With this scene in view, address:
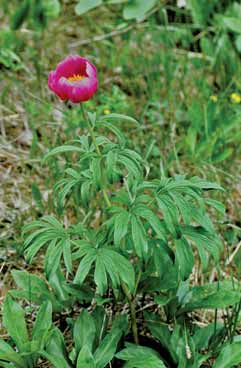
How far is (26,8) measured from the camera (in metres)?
2.94

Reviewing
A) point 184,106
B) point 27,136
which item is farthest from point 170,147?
point 27,136

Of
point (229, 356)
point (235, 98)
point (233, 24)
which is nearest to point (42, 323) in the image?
point (229, 356)

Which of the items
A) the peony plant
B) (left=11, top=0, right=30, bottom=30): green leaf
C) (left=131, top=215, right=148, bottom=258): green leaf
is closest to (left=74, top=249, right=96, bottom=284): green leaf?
the peony plant

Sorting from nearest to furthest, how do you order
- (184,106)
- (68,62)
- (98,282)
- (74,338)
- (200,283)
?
(98,282) → (68,62) → (74,338) → (200,283) → (184,106)

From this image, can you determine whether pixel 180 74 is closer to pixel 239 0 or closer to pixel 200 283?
pixel 239 0

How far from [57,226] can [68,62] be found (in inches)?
15.2

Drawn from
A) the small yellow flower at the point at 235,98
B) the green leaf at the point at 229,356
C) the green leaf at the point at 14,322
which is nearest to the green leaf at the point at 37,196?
the green leaf at the point at 14,322

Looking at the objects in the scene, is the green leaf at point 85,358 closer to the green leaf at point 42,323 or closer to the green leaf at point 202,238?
the green leaf at point 42,323

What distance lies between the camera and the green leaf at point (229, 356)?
5.48ft

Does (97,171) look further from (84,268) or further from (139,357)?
(139,357)

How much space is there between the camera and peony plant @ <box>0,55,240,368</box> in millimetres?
1560

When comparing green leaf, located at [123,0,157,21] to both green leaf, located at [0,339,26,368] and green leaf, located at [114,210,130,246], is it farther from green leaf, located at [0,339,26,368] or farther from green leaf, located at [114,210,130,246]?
green leaf, located at [0,339,26,368]

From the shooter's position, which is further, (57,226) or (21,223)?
(21,223)

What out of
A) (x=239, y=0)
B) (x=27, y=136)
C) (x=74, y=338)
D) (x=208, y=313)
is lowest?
(x=208, y=313)
